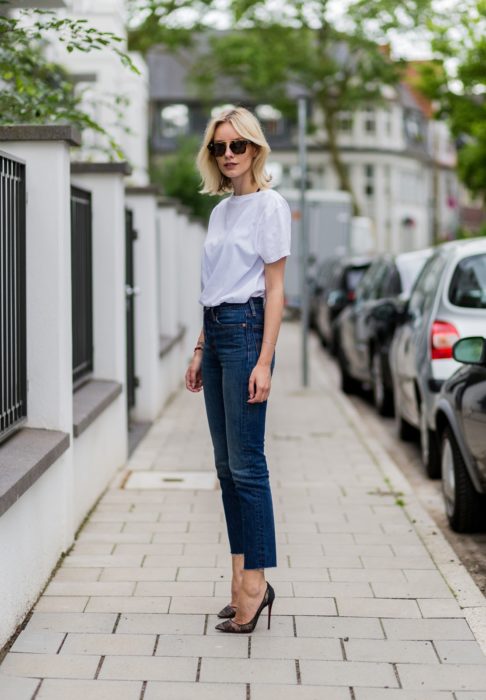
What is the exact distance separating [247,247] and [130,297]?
6016mm

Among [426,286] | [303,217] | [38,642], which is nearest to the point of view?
[38,642]

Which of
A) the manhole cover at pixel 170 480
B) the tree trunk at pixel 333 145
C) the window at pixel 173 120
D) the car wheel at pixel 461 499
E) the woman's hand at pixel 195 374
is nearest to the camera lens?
the woman's hand at pixel 195 374

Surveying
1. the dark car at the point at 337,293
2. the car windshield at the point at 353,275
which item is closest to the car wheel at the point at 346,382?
the dark car at the point at 337,293

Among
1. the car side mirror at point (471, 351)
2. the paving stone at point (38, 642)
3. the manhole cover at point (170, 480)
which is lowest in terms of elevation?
the manhole cover at point (170, 480)

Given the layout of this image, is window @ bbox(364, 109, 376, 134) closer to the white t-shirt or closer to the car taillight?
the car taillight

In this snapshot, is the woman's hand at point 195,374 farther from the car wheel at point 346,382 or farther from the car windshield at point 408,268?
the car wheel at point 346,382

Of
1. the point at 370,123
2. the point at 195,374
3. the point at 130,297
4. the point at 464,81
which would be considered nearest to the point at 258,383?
the point at 195,374

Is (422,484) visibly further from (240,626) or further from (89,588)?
(240,626)

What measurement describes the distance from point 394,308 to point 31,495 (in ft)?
20.7

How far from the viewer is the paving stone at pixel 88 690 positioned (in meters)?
4.12

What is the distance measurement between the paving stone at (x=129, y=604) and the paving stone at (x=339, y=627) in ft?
1.94

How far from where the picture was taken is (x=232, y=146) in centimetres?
482

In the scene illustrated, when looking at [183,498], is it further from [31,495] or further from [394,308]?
[394,308]

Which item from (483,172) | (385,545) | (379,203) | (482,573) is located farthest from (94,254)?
Result: (379,203)
